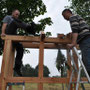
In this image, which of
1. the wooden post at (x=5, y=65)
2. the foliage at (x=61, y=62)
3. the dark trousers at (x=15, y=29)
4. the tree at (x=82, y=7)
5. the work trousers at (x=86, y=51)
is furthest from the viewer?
the tree at (x=82, y=7)

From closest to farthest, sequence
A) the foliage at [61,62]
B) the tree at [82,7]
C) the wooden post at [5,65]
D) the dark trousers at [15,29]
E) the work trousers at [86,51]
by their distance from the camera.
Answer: the work trousers at [86,51] → the wooden post at [5,65] → the dark trousers at [15,29] → the foliage at [61,62] → the tree at [82,7]

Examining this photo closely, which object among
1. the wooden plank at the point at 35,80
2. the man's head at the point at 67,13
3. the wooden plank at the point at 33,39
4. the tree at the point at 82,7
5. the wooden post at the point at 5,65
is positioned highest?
→ the tree at the point at 82,7

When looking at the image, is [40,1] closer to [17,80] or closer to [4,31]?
[4,31]

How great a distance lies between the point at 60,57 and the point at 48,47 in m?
0.53

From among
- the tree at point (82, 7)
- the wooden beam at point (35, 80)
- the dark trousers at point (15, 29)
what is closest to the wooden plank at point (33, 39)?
the dark trousers at point (15, 29)

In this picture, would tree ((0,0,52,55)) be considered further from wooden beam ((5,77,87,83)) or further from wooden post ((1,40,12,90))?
wooden beam ((5,77,87,83))

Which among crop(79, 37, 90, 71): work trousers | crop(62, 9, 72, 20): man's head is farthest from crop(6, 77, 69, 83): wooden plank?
crop(62, 9, 72, 20): man's head

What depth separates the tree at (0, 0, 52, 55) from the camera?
8859mm

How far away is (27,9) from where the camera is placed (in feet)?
31.6

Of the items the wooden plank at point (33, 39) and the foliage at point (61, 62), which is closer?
the wooden plank at point (33, 39)

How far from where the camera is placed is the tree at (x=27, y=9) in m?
8.86

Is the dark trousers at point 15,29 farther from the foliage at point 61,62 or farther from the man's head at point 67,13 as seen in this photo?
the man's head at point 67,13

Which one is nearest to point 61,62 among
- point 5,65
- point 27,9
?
point 5,65

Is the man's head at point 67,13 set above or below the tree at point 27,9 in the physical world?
below
